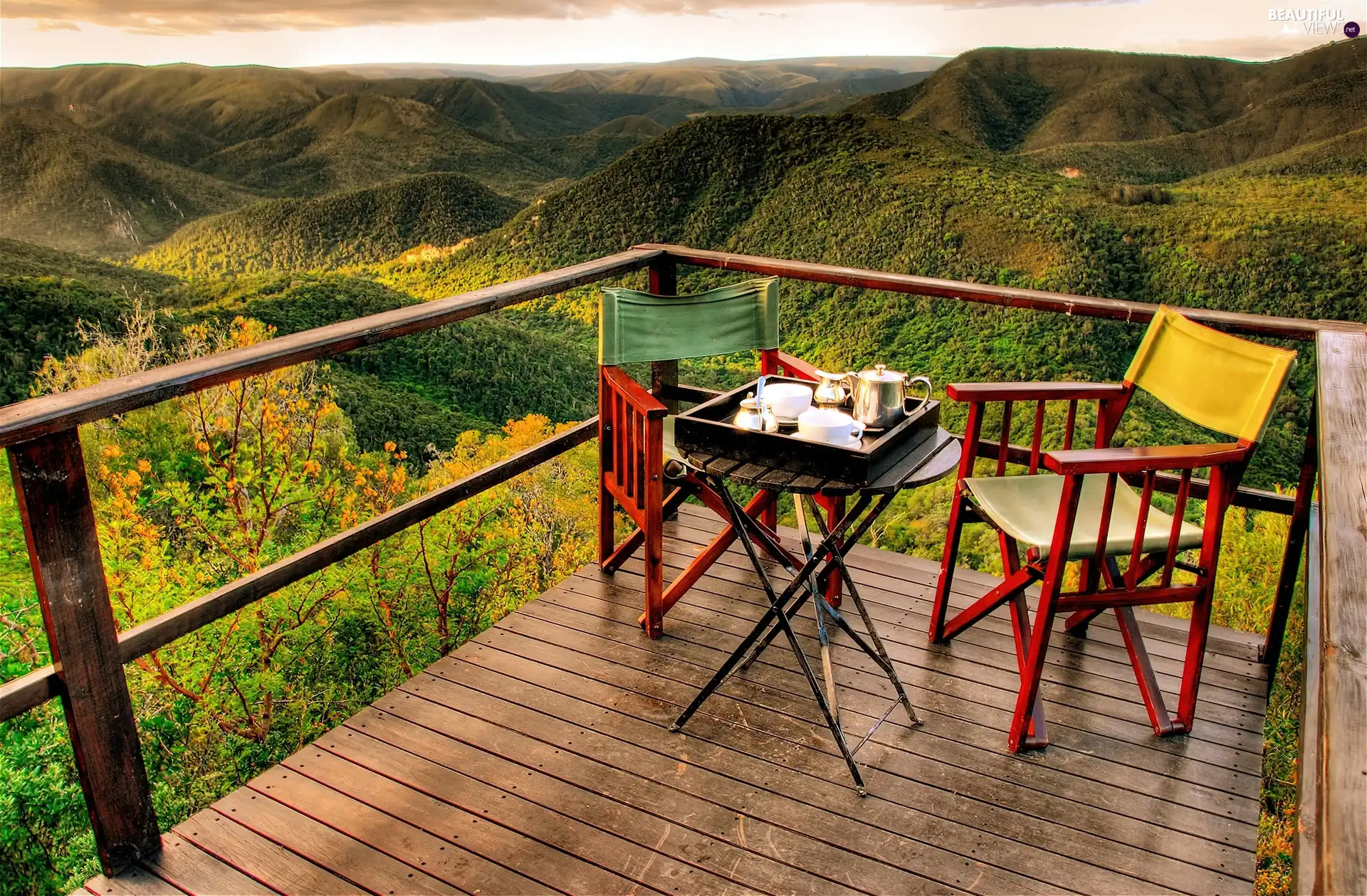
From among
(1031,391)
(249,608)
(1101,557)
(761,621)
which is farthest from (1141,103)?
(761,621)

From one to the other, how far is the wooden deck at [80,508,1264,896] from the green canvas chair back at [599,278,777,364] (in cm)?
72

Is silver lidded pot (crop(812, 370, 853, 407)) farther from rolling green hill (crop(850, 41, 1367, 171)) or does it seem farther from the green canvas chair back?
rolling green hill (crop(850, 41, 1367, 171))

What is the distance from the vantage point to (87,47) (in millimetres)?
25188

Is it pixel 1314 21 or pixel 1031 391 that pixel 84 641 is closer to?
pixel 1031 391

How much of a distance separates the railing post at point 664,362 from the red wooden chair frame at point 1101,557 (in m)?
1.00

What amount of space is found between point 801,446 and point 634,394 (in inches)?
21.2

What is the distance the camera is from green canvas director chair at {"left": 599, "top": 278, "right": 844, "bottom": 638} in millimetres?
2377

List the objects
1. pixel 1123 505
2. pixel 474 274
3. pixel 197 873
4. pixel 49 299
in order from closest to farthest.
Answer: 1. pixel 197 873
2. pixel 1123 505
3. pixel 49 299
4. pixel 474 274

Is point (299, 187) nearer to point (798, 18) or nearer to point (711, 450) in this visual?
point (798, 18)

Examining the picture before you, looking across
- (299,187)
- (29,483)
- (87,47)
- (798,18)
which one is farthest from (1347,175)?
(87,47)

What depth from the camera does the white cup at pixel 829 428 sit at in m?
2.00

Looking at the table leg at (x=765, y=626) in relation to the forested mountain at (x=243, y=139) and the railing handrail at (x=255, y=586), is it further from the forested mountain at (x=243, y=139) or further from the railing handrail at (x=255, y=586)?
the forested mountain at (x=243, y=139)

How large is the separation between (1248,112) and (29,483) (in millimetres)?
24323

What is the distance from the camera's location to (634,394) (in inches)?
93.9
